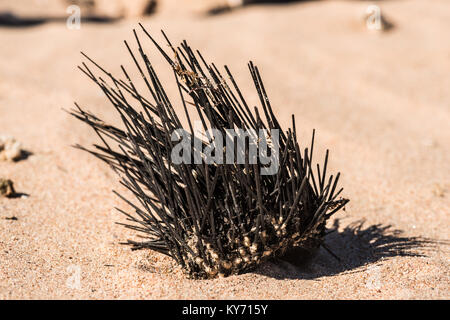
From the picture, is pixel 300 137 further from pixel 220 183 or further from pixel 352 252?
pixel 220 183

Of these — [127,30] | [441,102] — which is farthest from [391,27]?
[127,30]

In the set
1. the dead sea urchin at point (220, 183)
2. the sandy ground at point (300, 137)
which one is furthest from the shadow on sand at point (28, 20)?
the dead sea urchin at point (220, 183)

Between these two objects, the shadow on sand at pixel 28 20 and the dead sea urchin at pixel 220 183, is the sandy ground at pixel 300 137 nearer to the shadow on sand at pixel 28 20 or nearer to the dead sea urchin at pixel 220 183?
the dead sea urchin at pixel 220 183

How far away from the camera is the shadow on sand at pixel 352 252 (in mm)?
1928

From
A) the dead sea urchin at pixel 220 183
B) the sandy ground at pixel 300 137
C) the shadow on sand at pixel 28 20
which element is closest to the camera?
the dead sea urchin at pixel 220 183

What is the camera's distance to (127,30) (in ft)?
17.6

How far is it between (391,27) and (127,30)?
243 centimetres

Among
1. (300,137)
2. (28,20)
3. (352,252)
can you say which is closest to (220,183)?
(352,252)

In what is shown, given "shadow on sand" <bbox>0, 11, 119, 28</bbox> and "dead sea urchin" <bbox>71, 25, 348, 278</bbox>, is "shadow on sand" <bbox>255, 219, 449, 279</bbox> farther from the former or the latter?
"shadow on sand" <bbox>0, 11, 119, 28</bbox>

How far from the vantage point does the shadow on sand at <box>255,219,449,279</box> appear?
1928mm

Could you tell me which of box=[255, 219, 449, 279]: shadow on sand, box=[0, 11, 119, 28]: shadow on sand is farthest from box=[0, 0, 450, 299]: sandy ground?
box=[0, 11, 119, 28]: shadow on sand

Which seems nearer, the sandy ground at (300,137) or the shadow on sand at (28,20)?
the sandy ground at (300,137)
